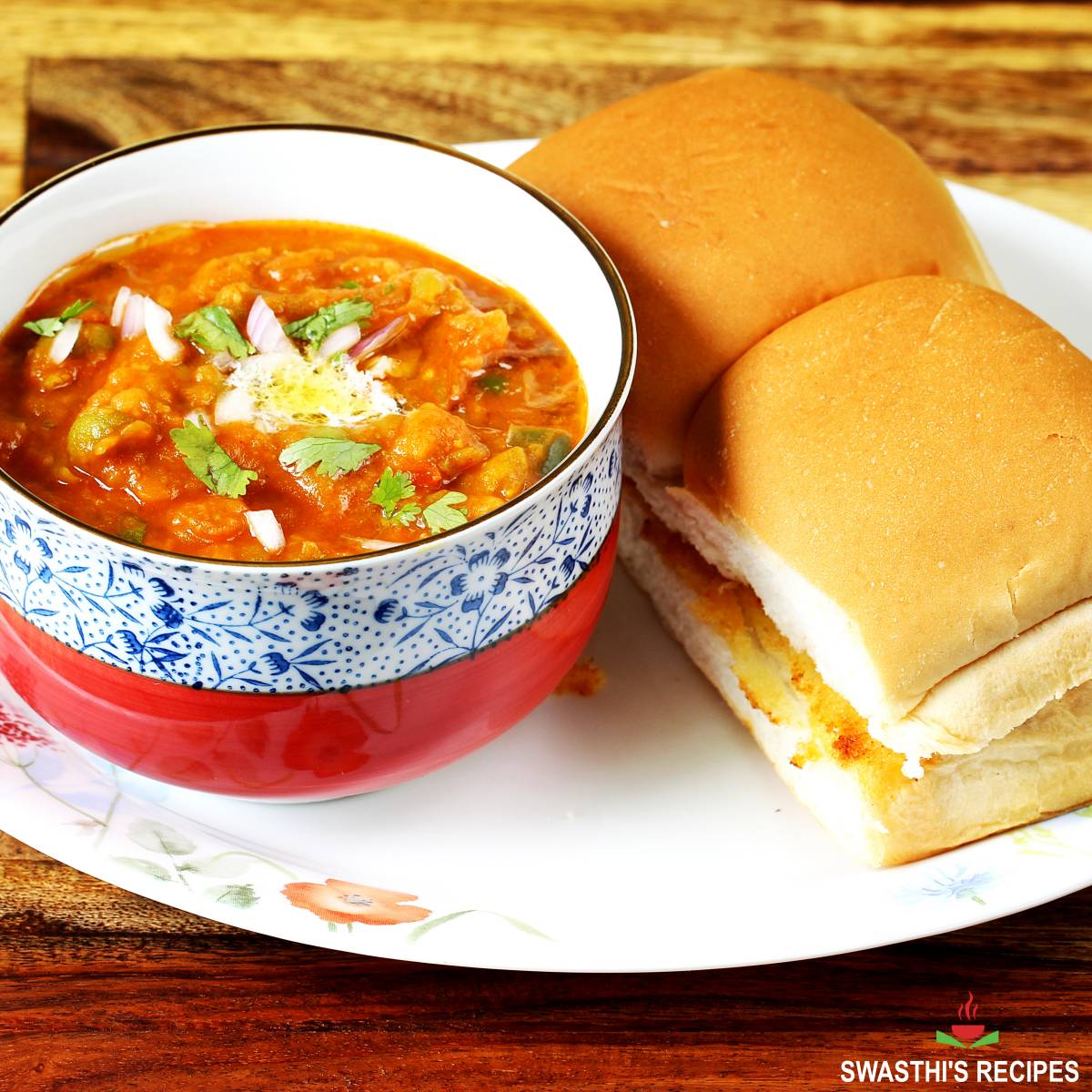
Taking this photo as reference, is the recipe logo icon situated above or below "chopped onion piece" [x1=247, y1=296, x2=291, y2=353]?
below

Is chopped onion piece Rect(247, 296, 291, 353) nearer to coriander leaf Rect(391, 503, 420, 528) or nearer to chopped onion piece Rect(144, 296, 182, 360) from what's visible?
chopped onion piece Rect(144, 296, 182, 360)

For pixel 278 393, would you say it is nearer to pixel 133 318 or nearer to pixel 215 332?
pixel 215 332

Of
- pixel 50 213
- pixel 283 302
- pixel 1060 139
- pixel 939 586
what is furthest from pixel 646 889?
pixel 1060 139

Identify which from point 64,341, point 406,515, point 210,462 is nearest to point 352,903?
point 406,515

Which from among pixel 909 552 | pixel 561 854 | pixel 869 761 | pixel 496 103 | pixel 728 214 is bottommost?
pixel 561 854

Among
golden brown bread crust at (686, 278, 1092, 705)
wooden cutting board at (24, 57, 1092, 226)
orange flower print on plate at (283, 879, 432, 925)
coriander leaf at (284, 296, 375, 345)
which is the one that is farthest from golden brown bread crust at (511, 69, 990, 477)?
wooden cutting board at (24, 57, 1092, 226)

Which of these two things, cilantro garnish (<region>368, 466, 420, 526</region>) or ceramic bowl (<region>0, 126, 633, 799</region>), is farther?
cilantro garnish (<region>368, 466, 420, 526</region>)
